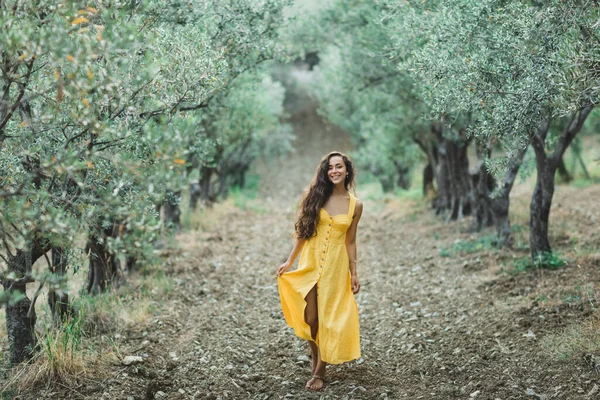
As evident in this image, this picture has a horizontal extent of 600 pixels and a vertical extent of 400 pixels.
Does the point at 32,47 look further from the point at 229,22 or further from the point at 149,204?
the point at 229,22

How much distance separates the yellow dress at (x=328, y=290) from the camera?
6.20 meters

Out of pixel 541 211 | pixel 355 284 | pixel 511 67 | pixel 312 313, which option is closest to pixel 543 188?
pixel 541 211

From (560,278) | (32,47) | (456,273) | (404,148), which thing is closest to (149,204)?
(32,47)

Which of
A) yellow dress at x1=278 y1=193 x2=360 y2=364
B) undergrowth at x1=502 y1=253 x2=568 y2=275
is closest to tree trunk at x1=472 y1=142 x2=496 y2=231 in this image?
undergrowth at x1=502 y1=253 x2=568 y2=275

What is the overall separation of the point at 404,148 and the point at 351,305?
17017 mm

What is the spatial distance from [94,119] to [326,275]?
3.34 m

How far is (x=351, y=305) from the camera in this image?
6.36 m

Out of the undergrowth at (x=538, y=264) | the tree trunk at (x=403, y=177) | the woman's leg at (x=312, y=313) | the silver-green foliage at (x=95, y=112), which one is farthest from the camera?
the tree trunk at (x=403, y=177)

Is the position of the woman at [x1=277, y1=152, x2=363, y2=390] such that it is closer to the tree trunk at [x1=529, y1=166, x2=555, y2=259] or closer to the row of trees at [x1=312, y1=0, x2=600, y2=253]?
the row of trees at [x1=312, y1=0, x2=600, y2=253]

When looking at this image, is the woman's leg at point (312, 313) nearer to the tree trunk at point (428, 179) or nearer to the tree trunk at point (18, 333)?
the tree trunk at point (18, 333)

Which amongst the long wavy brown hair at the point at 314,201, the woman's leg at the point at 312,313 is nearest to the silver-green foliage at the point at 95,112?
the long wavy brown hair at the point at 314,201

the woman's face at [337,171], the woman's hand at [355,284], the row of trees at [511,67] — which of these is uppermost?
the row of trees at [511,67]

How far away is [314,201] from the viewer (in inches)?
258

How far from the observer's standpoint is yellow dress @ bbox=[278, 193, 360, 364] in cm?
620
